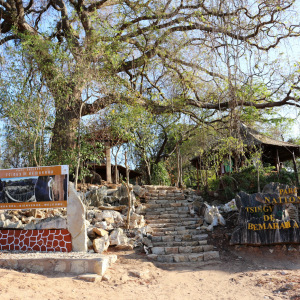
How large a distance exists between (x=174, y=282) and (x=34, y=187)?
141 inches

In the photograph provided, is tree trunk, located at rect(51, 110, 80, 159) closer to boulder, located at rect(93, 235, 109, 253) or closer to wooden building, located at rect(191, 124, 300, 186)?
boulder, located at rect(93, 235, 109, 253)

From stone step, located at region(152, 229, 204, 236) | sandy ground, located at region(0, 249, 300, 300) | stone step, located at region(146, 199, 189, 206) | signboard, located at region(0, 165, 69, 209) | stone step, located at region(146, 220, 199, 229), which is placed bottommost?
sandy ground, located at region(0, 249, 300, 300)

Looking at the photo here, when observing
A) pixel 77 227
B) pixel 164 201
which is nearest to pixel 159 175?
pixel 164 201

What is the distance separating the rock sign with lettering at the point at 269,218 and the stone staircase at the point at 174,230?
0.93 m

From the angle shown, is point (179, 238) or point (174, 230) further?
point (174, 230)

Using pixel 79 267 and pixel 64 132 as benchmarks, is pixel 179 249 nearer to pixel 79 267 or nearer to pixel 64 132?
pixel 79 267

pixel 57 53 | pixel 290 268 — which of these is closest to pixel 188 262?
pixel 290 268

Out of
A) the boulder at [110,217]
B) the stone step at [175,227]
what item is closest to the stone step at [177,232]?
the stone step at [175,227]

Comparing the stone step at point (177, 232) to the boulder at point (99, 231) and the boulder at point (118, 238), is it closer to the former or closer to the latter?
the boulder at point (118, 238)

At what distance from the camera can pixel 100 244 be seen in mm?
7199

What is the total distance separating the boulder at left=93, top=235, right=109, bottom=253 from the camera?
7.07 m

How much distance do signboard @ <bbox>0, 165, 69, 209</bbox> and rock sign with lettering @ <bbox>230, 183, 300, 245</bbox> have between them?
433 cm

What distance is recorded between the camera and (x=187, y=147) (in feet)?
67.2

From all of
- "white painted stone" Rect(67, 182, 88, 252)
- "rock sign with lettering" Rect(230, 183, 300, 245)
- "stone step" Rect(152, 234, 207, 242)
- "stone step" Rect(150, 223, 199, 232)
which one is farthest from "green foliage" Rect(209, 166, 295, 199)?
"white painted stone" Rect(67, 182, 88, 252)
